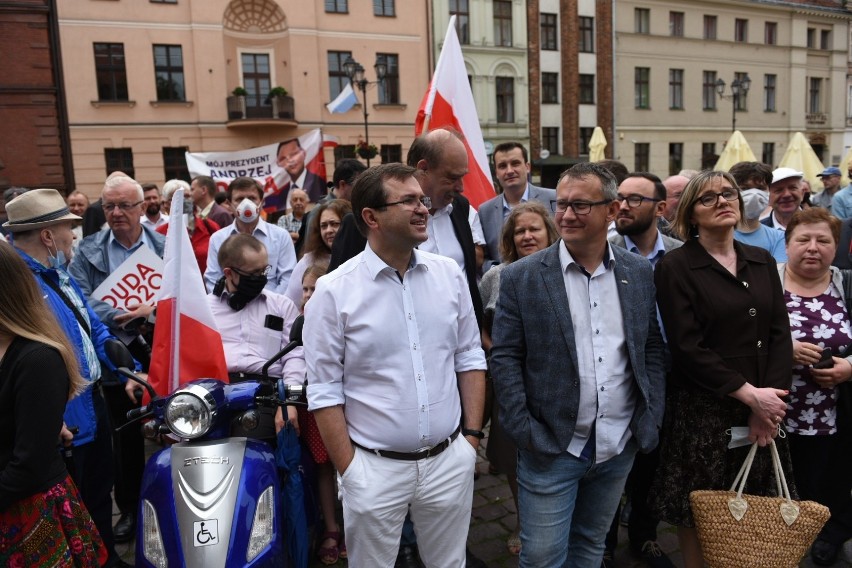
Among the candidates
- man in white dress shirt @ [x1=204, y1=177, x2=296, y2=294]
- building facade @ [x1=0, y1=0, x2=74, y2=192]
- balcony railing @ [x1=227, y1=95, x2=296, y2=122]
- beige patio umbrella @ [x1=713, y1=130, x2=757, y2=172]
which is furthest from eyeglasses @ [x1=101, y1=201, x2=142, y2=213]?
balcony railing @ [x1=227, y1=95, x2=296, y2=122]

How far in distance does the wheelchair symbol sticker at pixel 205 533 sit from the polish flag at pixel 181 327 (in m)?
0.80

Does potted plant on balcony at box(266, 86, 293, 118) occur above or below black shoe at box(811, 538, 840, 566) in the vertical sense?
above

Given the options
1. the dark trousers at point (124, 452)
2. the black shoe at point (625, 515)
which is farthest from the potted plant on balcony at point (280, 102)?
the black shoe at point (625, 515)

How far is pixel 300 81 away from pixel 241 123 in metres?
3.20

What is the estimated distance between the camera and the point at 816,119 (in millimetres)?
38562

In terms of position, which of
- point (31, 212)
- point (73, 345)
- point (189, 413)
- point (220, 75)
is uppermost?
point (220, 75)

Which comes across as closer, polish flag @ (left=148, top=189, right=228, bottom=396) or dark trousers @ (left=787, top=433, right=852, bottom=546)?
polish flag @ (left=148, top=189, right=228, bottom=396)

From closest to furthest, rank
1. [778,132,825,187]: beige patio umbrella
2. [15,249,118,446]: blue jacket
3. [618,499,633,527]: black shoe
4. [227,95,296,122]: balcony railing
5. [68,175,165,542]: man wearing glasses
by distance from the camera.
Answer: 1. [15,249,118,446]: blue jacket
2. [618,499,633,527]: black shoe
3. [68,175,165,542]: man wearing glasses
4. [778,132,825,187]: beige patio umbrella
5. [227,95,296,122]: balcony railing

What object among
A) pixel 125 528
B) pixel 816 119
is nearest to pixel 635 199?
pixel 125 528

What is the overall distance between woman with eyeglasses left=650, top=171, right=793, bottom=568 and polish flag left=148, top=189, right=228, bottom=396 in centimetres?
220

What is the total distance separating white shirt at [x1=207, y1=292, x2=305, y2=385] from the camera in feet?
11.2

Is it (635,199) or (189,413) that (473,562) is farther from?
(635,199)

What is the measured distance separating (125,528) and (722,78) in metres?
40.6

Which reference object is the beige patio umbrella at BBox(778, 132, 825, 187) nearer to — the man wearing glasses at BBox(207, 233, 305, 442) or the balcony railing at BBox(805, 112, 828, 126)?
the man wearing glasses at BBox(207, 233, 305, 442)
